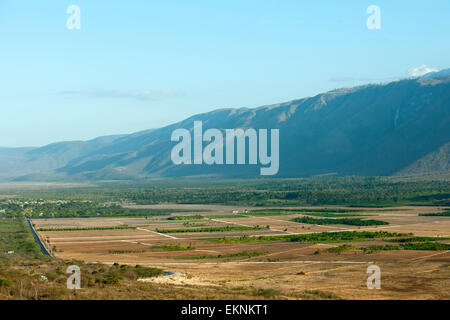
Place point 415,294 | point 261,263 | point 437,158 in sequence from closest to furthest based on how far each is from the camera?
1. point 415,294
2. point 261,263
3. point 437,158

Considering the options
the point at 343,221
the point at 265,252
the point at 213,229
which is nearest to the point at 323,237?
the point at 265,252

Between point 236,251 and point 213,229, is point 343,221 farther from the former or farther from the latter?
point 236,251

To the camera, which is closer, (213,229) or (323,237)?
(323,237)

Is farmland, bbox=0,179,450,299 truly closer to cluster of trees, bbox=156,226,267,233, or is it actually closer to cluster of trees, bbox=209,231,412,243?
cluster of trees, bbox=209,231,412,243

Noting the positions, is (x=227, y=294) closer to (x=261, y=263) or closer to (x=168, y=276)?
(x=168, y=276)

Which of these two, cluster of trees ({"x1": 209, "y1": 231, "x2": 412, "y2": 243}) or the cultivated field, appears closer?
the cultivated field

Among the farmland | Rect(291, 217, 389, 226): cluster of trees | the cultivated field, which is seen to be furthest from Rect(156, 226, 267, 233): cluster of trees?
Rect(291, 217, 389, 226): cluster of trees

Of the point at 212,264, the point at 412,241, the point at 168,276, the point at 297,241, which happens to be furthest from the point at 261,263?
the point at 412,241

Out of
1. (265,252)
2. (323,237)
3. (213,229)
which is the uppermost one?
(323,237)
